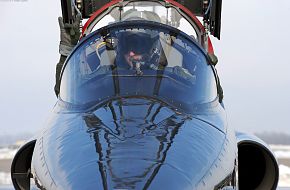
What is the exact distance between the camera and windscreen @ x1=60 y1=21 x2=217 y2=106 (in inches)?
216

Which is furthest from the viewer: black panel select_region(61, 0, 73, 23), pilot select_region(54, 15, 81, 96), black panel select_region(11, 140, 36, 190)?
black panel select_region(61, 0, 73, 23)

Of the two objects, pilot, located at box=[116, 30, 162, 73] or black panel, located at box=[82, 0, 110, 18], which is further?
black panel, located at box=[82, 0, 110, 18]

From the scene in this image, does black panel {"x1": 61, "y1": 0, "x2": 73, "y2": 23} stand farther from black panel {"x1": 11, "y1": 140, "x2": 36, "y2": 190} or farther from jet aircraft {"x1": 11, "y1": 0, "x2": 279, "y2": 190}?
black panel {"x1": 11, "y1": 140, "x2": 36, "y2": 190}

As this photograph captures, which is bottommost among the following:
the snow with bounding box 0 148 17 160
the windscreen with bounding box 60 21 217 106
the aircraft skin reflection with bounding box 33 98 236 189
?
the snow with bounding box 0 148 17 160

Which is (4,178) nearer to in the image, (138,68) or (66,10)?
(66,10)

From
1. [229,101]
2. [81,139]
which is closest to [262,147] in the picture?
[81,139]

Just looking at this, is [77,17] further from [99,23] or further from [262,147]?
[262,147]

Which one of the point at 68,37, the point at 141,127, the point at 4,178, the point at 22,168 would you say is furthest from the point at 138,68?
the point at 4,178

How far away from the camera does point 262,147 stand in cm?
596

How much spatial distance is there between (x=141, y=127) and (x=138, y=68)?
1.14 metres

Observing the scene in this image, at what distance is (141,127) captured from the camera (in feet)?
15.4

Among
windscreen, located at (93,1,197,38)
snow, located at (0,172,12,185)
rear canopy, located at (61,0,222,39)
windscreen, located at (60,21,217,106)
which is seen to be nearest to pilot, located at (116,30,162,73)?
windscreen, located at (60,21,217,106)

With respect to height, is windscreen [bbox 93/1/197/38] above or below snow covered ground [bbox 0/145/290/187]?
above

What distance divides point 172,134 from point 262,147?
1.56 m
